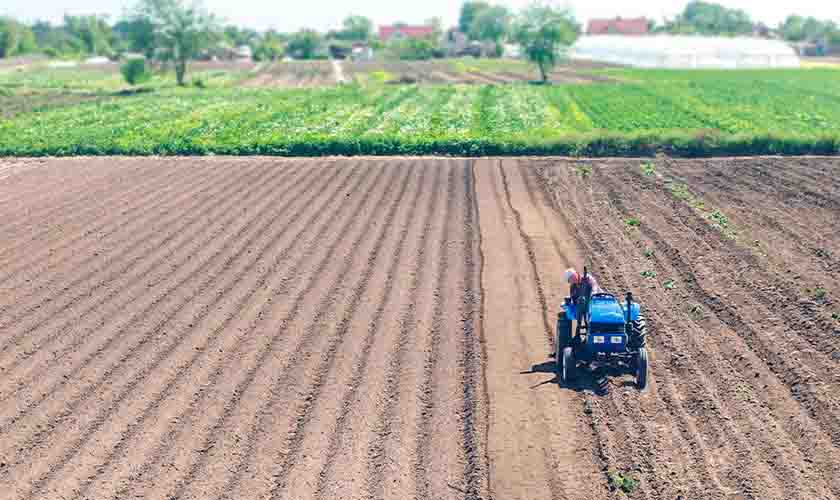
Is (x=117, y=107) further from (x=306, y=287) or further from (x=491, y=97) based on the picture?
(x=306, y=287)

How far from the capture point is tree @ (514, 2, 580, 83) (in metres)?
70.4

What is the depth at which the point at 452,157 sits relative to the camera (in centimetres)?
3600

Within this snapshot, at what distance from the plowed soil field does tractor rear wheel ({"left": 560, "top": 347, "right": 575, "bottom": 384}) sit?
200mm

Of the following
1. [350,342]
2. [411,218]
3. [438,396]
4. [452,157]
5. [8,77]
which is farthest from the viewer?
[8,77]

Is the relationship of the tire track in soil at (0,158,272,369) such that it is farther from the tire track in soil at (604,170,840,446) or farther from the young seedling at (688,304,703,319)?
the tire track in soil at (604,170,840,446)

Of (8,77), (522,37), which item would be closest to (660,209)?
(522,37)

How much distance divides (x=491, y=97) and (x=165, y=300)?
4443 cm

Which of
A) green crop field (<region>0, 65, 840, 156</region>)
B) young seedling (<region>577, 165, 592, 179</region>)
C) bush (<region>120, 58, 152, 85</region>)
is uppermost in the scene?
bush (<region>120, 58, 152, 85</region>)

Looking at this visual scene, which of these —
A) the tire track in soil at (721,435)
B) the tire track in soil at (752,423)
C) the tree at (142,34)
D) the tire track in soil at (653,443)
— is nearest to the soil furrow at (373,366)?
the tire track in soil at (653,443)

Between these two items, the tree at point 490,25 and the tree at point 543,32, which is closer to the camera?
the tree at point 543,32

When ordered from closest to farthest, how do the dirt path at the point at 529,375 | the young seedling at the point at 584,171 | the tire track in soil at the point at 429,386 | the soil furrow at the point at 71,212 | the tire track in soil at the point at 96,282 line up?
the dirt path at the point at 529,375
the tire track in soil at the point at 429,386
the tire track in soil at the point at 96,282
the soil furrow at the point at 71,212
the young seedling at the point at 584,171

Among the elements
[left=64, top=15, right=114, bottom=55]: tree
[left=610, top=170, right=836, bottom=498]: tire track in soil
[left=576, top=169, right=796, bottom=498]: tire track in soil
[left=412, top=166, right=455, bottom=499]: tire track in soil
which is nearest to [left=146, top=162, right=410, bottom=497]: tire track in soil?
[left=412, top=166, right=455, bottom=499]: tire track in soil

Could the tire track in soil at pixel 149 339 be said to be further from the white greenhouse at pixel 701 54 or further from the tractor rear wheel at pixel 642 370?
the white greenhouse at pixel 701 54

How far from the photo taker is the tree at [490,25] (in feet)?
552
